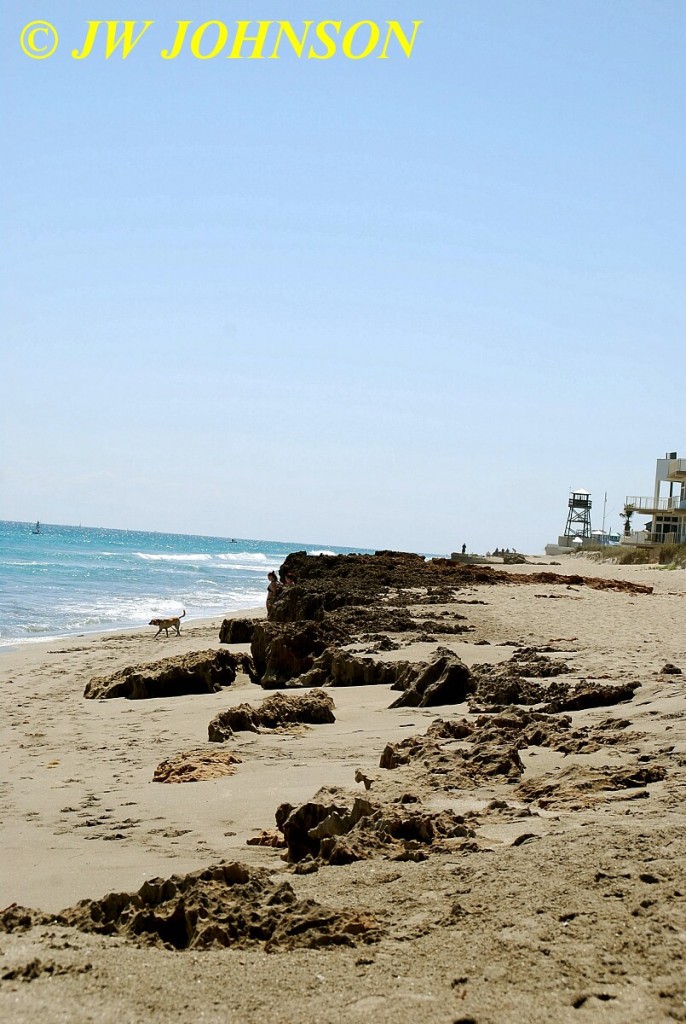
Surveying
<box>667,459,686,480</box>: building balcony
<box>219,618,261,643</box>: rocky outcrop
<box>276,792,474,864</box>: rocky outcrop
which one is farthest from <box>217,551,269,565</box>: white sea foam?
<box>276,792,474,864</box>: rocky outcrop

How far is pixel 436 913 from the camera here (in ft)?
11.0

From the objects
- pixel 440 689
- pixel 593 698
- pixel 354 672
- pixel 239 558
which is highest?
pixel 593 698

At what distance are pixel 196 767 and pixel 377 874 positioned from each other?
9.34 feet

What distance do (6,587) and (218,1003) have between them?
32.3 meters

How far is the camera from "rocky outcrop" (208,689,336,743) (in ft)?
25.3

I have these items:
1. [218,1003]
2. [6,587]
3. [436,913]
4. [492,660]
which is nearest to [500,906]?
[436,913]

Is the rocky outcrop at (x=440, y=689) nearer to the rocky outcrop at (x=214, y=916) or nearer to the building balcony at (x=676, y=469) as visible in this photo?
the rocky outcrop at (x=214, y=916)

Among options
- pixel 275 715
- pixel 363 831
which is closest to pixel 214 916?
pixel 363 831

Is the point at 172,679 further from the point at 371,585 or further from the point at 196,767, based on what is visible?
the point at 371,585

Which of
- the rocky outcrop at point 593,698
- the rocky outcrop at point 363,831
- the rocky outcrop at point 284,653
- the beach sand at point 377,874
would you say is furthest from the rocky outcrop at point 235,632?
the rocky outcrop at point 363,831

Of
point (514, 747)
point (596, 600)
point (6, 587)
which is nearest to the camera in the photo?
point (514, 747)

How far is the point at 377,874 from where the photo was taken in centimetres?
385

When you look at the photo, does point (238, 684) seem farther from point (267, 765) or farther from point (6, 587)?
point (6, 587)

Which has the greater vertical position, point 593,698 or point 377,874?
point 593,698
